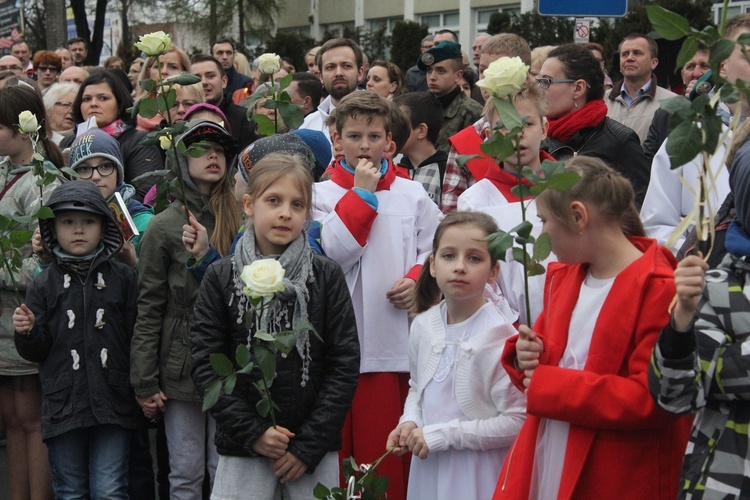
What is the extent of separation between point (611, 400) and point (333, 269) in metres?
1.45

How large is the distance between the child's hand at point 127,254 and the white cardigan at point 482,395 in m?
2.05

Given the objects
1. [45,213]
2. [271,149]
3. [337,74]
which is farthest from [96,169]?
[337,74]

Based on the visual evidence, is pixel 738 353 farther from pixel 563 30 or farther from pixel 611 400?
pixel 563 30

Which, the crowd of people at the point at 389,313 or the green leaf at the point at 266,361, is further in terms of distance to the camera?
the green leaf at the point at 266,361

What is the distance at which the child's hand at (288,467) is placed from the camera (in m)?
3.89

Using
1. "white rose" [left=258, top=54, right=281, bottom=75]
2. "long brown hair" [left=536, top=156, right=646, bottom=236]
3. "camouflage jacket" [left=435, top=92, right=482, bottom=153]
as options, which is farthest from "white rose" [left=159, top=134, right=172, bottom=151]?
"camouflage jacket" [left=435, top=92, right=482, bottom=153]

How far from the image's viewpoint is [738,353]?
2.85 m

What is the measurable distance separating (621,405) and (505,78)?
1.01m

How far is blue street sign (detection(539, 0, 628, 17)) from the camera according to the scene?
7707 mm

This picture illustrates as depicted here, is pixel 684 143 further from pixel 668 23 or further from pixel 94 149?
pixel 94 149

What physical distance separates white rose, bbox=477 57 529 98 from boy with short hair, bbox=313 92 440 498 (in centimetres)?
168

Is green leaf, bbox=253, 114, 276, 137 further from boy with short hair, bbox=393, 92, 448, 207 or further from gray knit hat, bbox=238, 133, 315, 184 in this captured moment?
boy with short hair, bbox=393, 92, 448, 207

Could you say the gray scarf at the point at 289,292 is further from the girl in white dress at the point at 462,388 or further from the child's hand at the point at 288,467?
the girl in white dress at the point at 462,388

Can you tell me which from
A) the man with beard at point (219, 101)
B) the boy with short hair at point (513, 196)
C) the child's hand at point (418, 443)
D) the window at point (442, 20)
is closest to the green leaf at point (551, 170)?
the child's hand at point (418, 443)
